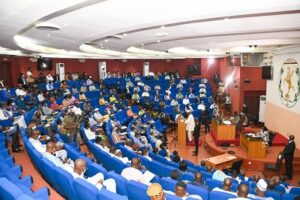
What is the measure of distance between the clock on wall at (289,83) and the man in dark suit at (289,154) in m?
2.46

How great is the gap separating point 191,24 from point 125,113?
7399 mm

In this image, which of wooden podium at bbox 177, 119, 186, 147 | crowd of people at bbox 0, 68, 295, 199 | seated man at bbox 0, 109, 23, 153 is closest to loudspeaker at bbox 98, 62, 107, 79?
crowd of people at bbox 0, 68, 295, 199

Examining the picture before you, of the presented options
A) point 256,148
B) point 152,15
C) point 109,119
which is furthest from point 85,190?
point 256,148

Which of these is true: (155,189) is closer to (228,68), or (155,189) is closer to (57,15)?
(57,15)

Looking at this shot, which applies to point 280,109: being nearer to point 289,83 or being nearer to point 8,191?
point 289,83

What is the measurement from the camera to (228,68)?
18344 millimetres

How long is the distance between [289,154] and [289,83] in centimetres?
343

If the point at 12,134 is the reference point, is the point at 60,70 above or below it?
above

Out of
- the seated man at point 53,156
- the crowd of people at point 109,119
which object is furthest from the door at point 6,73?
the seated man at point 53,156

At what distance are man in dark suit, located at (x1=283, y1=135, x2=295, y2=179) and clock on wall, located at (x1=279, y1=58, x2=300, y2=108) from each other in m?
2.46

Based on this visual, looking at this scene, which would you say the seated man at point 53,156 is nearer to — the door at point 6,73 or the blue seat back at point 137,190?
the blue seat back at point 137,190

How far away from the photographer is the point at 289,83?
33.8ft

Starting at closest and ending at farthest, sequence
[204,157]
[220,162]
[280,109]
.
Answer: [220,162] → [204,157] → [280,109]

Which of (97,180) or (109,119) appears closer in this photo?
(97,180)
